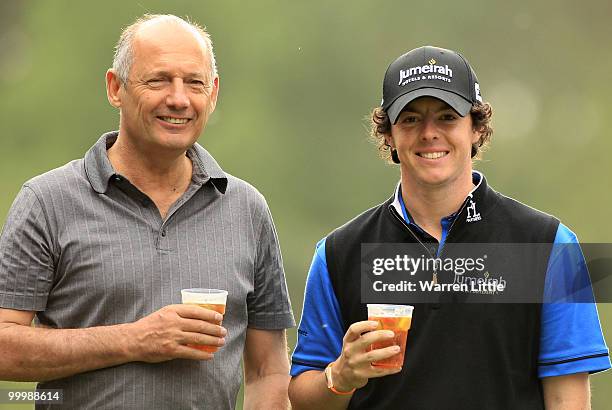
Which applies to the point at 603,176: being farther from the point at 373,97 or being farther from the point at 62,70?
the point at 62,70

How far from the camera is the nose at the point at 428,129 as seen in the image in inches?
147

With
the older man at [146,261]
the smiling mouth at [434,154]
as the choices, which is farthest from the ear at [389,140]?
the older man at [146,261]

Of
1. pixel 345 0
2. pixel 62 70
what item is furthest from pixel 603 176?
pixel 62 70

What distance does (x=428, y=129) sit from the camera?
3.76 meters

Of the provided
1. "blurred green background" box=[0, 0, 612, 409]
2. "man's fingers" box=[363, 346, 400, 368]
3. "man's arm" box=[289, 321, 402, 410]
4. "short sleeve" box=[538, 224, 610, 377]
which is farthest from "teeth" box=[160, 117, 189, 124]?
"blurred green background" box=[0, 0, 612, 409]

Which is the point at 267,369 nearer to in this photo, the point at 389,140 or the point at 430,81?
the point at 389,140

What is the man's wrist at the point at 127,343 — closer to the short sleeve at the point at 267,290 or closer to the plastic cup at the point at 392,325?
the short sleeve at the point at 267,290

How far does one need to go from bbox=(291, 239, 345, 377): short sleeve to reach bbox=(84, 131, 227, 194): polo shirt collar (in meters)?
0.51

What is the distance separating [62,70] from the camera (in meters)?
21.0

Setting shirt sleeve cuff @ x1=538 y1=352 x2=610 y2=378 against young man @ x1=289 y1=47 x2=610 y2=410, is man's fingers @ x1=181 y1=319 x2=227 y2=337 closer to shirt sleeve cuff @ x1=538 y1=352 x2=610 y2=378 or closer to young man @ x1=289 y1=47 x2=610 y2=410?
young man @ x1=289 y1=47 x2=610 y2=410

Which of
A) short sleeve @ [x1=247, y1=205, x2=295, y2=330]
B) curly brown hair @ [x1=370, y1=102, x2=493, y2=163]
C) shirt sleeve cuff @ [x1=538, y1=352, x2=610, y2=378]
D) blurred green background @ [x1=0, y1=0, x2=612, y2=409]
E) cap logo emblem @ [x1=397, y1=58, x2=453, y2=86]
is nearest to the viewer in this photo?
shirt sleeve cuff @ [x1=538, y1=352, x2=610, y2=378]

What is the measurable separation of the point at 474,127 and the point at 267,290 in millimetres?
930

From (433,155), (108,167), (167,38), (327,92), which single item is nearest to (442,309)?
(433,155)

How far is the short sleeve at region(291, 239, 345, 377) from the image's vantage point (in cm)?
386
